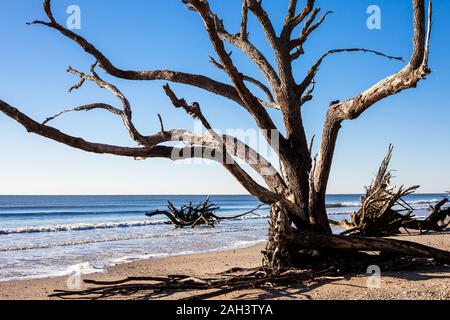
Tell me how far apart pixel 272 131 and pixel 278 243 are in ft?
5.89

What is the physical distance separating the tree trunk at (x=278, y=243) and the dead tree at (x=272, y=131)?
0.01 m

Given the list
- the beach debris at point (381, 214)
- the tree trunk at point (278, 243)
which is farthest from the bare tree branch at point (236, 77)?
the beach debris at point (381, 214)

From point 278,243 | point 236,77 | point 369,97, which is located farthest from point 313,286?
point 236,77

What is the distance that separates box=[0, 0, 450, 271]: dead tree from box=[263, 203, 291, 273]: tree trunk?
0.04 ft

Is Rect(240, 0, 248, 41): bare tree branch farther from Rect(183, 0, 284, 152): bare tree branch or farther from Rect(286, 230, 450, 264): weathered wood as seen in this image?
Rect(286, 230, 450, 264): weathered wood

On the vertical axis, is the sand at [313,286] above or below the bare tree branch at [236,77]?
below

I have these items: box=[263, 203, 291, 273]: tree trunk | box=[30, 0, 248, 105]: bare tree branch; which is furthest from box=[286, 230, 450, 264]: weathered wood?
box=[30, 0, 248, 105]: bare tree branch

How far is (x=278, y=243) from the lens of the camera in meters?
6.50

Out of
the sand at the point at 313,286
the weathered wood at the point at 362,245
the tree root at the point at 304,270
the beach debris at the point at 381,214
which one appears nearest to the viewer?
the sand at the point at 313,286

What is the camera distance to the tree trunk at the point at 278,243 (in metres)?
6.46

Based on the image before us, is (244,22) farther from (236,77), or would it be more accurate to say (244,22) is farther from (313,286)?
(313,286)

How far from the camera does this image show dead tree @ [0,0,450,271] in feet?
21.2

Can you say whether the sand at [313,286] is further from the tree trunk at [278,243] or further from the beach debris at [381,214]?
the beach debris at [381,214]
